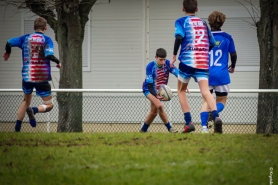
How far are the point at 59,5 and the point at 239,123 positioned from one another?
476 cm

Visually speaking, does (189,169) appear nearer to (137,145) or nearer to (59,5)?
(137,145)

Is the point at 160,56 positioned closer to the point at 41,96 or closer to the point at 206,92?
the point at 41,96

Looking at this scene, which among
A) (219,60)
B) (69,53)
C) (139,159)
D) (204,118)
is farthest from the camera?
(69,53)

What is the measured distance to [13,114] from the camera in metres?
16.5

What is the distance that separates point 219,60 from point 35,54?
316cm

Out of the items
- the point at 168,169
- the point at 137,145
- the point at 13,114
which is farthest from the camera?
the point at 13,114

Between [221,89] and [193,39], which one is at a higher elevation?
[193,39]

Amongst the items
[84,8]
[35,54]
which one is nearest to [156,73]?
[35,54]

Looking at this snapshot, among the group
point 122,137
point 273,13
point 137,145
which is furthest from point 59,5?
point 137,145

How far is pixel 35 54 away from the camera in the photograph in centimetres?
1288

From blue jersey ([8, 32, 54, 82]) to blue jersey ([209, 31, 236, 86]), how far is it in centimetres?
274

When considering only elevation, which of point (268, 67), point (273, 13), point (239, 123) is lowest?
point (239, 123)

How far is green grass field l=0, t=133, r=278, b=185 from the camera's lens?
294 inches

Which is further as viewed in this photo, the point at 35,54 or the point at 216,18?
the point at 35,54
